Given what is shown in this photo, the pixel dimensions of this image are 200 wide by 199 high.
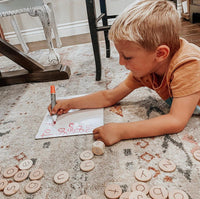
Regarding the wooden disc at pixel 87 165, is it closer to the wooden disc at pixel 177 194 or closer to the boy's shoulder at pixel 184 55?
the wooden disc at pixel 177 194

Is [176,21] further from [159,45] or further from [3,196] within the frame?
[3,196]

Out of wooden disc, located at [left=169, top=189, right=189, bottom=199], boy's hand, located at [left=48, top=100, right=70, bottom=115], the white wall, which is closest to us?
wooden disc, located at [left=169, top=189, right=189, bottom=199]

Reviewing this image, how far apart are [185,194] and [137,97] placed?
52 centimetres

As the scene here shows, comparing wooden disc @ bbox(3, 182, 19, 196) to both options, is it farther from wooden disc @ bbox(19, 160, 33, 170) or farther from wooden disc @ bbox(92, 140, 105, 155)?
wooden disc @ bbox(92, 140, 105, 155)

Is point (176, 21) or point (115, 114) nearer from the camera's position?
point (176, 21)

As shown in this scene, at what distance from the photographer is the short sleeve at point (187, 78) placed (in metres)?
0.60

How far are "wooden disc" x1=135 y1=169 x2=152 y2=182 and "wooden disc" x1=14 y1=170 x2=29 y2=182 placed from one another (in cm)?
32

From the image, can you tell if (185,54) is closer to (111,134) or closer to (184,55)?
(184,55)

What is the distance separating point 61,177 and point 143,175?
0.23m

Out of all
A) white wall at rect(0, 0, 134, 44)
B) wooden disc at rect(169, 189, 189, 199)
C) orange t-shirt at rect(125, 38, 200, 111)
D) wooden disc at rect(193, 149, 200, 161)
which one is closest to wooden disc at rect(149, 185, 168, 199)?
wooden disc at rect(169, 189, 189, 199)

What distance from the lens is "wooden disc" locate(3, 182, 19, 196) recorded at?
0.55 m

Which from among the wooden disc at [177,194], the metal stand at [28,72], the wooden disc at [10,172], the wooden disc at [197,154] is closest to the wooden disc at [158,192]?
the wooden disc at [177,194]

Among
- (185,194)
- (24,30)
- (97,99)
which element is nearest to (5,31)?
(24,30)

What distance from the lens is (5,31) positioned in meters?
2.64
